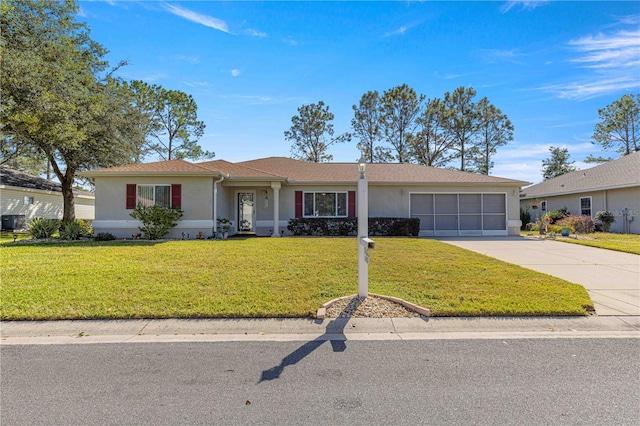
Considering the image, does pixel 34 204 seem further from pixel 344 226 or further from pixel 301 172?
pixel 344 226

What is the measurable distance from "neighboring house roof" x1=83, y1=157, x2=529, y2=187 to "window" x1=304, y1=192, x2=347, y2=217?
2.58 ft

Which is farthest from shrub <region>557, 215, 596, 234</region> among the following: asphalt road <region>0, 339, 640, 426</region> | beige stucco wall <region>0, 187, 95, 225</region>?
beige stucco wall <region>0, 187, 95, 225</region>

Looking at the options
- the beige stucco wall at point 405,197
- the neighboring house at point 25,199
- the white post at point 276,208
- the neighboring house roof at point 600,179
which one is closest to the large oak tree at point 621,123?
the neighboring house roof at point 600,179

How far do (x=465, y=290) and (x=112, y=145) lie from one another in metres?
20.1

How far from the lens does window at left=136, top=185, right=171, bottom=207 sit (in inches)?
543

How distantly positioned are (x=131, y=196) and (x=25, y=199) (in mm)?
12122

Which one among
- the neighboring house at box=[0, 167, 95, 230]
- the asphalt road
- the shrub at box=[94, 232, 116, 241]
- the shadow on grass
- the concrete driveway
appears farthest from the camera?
the neighboring house at box=[0, 167, 95, 230]

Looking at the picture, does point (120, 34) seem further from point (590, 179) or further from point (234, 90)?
point (590, 179)

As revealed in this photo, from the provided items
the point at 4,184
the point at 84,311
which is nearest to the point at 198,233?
the point at 84,311

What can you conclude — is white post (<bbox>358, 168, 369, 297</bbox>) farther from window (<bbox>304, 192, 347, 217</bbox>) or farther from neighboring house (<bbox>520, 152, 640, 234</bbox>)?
neighboring house (<bbox>520, 152, 640, 234</bbox>)

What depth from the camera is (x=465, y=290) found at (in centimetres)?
582

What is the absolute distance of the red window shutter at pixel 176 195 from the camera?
1366 cm

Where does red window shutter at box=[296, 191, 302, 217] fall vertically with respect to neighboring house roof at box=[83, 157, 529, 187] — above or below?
below

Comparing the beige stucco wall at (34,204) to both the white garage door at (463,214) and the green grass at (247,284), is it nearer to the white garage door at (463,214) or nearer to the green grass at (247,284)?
the green grass at (247,284)
